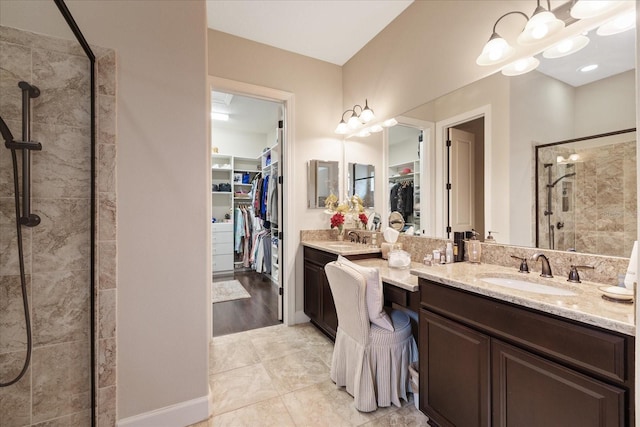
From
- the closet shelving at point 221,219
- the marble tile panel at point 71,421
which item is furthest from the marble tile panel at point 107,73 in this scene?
the closet shelving at point 221,219

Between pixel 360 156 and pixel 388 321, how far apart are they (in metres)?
1.93

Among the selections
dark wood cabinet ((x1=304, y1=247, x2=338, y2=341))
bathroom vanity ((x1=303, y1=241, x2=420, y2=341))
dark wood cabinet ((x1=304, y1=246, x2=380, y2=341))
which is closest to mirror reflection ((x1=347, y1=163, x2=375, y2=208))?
bathroom vanity ((x1=303, y1=241, x2=420, y2=341))

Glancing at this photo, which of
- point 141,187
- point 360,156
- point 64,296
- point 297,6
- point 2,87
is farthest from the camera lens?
point 360,156

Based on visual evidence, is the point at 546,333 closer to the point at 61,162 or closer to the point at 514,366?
the point at 514,366

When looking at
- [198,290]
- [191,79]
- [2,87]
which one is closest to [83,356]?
[198,290]

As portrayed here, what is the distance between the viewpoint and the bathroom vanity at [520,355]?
0.87 metres

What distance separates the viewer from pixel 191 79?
1616mm

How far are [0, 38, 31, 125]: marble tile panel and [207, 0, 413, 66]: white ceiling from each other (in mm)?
1514

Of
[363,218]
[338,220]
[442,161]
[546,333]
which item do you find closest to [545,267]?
[546,333]

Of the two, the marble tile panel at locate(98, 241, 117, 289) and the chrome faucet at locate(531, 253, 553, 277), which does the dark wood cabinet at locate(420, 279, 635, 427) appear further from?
the marble tile panel at locate(98, 241, 117, 289)

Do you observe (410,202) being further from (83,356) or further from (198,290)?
(83,356)

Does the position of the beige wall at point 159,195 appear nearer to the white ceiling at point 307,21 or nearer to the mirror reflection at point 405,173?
the white ceiling at point 307,21

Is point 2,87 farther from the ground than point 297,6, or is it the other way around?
point 297,6

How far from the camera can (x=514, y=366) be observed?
111 centimetres
